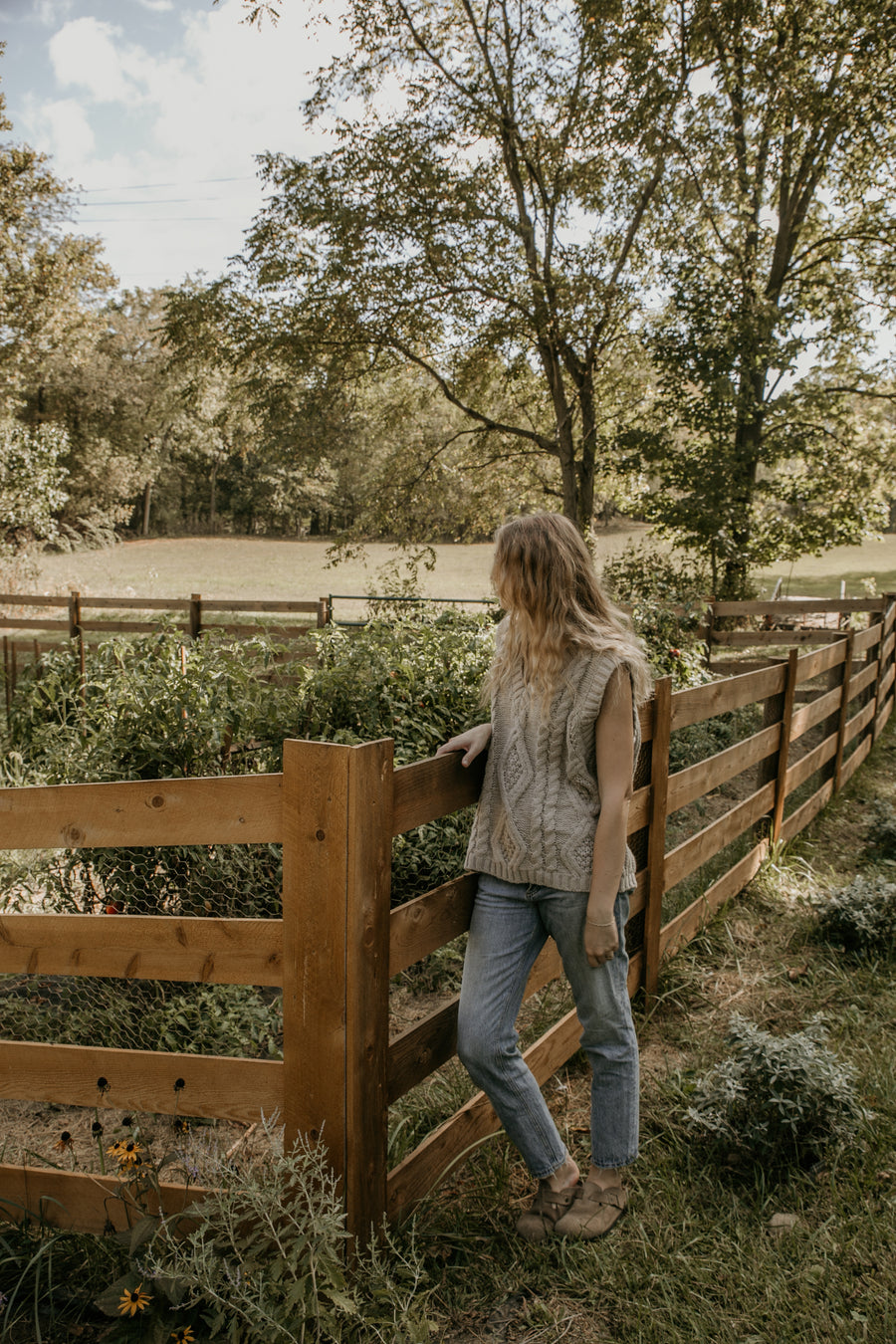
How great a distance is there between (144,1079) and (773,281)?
16285mm

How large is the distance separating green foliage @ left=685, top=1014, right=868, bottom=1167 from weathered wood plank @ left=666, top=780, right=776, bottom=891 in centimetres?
97

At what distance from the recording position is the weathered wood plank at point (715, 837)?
12.1ft

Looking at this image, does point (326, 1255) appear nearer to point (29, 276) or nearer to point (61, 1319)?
point (61, 1319)

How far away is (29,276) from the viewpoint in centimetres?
2312

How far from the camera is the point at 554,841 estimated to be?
223cm

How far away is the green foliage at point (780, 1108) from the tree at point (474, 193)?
36.9ft

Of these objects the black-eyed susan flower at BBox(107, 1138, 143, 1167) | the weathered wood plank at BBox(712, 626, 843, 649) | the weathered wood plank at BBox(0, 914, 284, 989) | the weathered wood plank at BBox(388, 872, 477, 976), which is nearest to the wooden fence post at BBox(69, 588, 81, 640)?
the weathered wood plank at BBox(712, 626, 843, 649)

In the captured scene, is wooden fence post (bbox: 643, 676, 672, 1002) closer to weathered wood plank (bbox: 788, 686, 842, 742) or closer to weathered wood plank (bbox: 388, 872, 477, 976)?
weathered wood plank (bbox: 388, 872, 477, 976)

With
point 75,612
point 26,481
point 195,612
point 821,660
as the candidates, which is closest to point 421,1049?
point 821,660

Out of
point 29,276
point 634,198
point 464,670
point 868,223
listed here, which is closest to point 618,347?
point 634,198

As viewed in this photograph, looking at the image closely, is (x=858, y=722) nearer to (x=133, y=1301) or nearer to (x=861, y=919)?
(x=861, y=919)

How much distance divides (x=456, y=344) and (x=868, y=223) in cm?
756

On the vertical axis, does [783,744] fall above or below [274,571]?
below

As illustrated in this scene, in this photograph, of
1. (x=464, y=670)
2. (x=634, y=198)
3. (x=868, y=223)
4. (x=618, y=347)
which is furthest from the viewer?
(x=868, y=223)
